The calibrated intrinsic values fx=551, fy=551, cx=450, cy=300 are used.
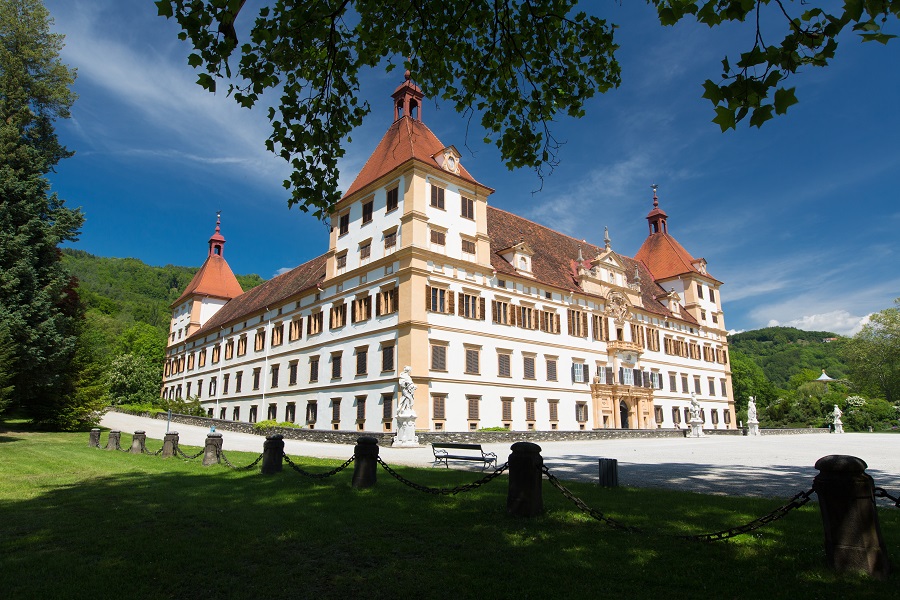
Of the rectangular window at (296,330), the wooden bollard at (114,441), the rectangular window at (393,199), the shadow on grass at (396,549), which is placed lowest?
the shadow on grass at (396,549)

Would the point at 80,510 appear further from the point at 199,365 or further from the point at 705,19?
the point at 199,365

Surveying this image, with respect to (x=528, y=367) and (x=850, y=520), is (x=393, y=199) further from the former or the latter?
(x=850, y=520)

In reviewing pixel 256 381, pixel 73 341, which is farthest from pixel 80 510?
pixel 256 381

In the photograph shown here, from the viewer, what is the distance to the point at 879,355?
196 feet

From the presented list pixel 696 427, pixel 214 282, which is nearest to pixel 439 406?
pixel 696 427

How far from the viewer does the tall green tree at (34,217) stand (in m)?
21.6

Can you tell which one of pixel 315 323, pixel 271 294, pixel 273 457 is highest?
pixel 271 294

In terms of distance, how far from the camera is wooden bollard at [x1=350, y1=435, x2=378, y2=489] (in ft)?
35.5

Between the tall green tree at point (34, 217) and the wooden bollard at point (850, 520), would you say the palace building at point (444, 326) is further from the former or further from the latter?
the wooden bollard at point (850, 520)

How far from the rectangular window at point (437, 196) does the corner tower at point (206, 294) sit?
118 ft

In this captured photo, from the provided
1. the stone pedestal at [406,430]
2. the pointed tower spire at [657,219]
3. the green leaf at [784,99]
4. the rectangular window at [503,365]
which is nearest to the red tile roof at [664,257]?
the pointed tower spire at [657,219]

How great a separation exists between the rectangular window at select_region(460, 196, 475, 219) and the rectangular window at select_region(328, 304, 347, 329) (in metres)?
9.44

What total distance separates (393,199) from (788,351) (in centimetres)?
11696

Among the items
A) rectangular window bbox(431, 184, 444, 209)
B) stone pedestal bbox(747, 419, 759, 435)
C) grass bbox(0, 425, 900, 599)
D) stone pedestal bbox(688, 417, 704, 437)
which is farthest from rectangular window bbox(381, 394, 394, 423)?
stone pedestal bbox(747, 419, 759, 435)
